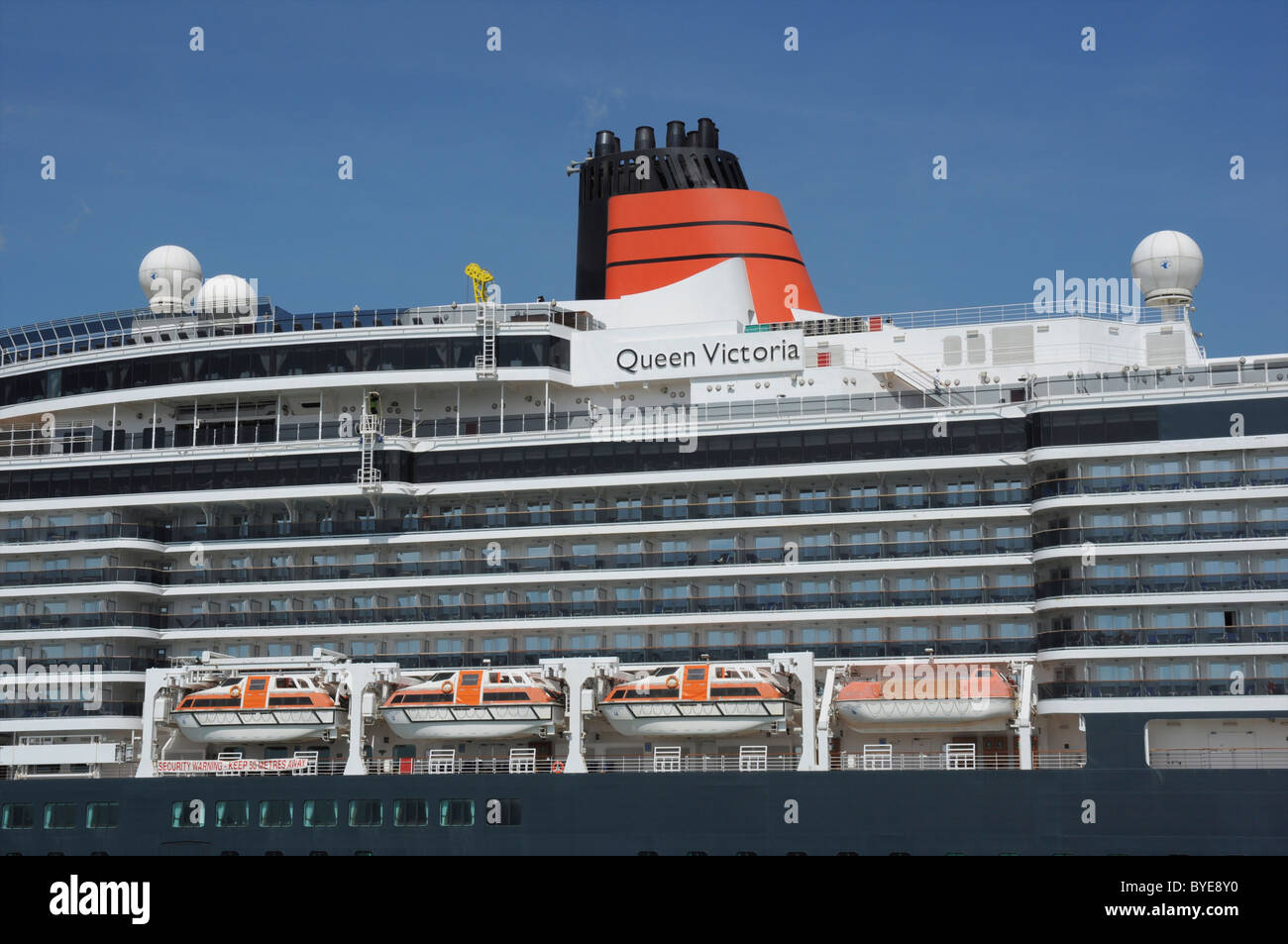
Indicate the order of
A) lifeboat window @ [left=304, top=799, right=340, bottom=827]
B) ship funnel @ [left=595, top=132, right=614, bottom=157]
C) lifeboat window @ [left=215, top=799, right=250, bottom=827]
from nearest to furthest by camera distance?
lifeboat window @ [left=304, top=799, right=340, bottom=827] → lifeboat window @ [left=215, top=799, right=250, bottom=827] → ship funnel @ [left=595, top=132, right=614, bottom=157]

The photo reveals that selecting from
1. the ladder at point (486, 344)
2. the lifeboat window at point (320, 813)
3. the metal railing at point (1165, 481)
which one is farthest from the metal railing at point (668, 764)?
the ladder at point (486, 344)

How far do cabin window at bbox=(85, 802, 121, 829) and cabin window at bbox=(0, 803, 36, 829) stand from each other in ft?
6.13

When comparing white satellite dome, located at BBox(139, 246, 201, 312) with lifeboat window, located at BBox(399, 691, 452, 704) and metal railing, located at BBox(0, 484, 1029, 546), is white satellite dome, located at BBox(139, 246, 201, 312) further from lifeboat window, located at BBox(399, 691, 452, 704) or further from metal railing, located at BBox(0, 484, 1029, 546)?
lifeboat window, located at BBox(399, 691, 452, 704)

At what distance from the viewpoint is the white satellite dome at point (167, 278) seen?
187ft

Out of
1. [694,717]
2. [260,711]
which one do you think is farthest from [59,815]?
[694,717]

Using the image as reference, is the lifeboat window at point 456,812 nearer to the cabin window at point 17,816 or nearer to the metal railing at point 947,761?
the metal railing at point 947,761

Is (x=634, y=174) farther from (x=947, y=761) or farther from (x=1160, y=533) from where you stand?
(x=947, y=761)

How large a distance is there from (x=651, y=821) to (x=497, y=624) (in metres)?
8.61

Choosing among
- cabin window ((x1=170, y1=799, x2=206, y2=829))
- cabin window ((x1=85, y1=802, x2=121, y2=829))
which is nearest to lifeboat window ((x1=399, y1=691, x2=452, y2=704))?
cabin window ((x1=170, y1=799, x2=206, y2=829))

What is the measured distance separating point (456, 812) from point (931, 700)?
13.3 m

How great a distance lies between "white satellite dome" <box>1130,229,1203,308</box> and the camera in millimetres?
49594

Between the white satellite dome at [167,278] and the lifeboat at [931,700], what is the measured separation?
94.2 ft
